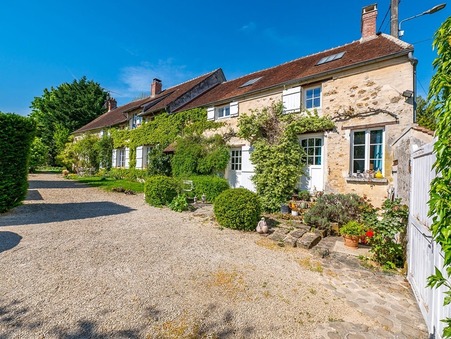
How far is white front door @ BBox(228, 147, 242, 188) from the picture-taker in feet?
39.5

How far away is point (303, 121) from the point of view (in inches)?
361

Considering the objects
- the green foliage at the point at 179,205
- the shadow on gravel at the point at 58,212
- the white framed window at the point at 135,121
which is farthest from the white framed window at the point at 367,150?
the white framed window at the point at 135,121

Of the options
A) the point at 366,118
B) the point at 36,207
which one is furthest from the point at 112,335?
the point at 366,118

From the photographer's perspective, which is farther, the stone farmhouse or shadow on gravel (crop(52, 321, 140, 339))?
the stone farmhouse

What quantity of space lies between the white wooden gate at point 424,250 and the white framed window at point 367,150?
4626mm

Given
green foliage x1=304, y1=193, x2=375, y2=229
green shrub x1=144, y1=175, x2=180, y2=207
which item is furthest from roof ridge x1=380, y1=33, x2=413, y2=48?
green shrub x1=144, y1=175, x2=180, y2=207

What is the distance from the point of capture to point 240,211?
6543 mm

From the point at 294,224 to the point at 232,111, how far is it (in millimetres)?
7361

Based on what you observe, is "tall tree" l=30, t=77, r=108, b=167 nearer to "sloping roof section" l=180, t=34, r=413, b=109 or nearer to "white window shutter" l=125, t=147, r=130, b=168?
"white window shutter" l=125, t=147, r=130, b=168

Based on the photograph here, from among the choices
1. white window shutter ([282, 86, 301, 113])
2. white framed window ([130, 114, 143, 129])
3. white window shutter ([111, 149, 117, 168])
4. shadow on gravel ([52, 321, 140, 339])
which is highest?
white framed window ([130, 114, 143, 129])

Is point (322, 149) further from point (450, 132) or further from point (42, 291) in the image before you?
point (42, 291)

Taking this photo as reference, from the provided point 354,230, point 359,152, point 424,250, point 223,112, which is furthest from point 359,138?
point 223,112

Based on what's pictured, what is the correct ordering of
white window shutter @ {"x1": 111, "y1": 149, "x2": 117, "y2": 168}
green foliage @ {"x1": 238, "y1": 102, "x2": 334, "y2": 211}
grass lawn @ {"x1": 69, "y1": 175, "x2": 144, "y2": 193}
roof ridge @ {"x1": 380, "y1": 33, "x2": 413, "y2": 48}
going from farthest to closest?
1. white window shutter @ {"x1": 111, "y1": 149, "x2": 117, "y2": 168}
2. grass lawn @ {"x1": 69, "y1": 175, "x2": 144, "y2": 193}
3. green foliage @ {"x1": 238, "y1": 102, "x2": 334, "y2": 211}
4. roof ridge @ {"x1": 380, "y1": 33, "x2": 413, "y2": 48}

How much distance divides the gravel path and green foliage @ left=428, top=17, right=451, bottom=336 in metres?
1.76
